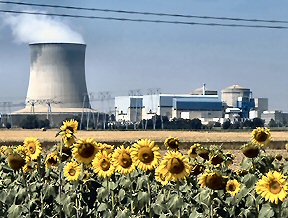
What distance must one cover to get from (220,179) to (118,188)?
1.27 meters

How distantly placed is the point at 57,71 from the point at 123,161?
89554mm

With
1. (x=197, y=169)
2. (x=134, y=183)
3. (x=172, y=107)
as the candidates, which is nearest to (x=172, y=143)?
(x=197, y=169)

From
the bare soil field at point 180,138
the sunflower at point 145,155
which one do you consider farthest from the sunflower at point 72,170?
the bare soil field at point 180,138

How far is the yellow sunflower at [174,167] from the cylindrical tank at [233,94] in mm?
170176

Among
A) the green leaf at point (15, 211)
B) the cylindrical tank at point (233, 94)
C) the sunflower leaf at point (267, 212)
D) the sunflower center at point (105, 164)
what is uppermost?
the cylindrical tank at point (233, 94)

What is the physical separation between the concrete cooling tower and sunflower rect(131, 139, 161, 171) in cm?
8886

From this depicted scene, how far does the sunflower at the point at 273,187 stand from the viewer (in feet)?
14.2

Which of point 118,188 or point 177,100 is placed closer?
point 118,188

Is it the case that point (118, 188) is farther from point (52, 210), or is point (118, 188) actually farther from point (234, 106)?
point (234, 106)

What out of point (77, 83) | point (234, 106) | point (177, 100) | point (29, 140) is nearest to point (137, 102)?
point (177, 100)

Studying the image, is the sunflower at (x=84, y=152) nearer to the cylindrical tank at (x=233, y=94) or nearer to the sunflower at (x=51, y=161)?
the sunflower at (x=51, y=161)

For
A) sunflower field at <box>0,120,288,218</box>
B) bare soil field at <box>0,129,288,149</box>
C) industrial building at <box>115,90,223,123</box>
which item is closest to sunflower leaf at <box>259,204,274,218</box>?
sunflower field at <box>0,120,288,218</box>

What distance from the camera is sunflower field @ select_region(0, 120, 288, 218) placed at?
4848 millimetres

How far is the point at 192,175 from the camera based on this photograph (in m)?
6.23
